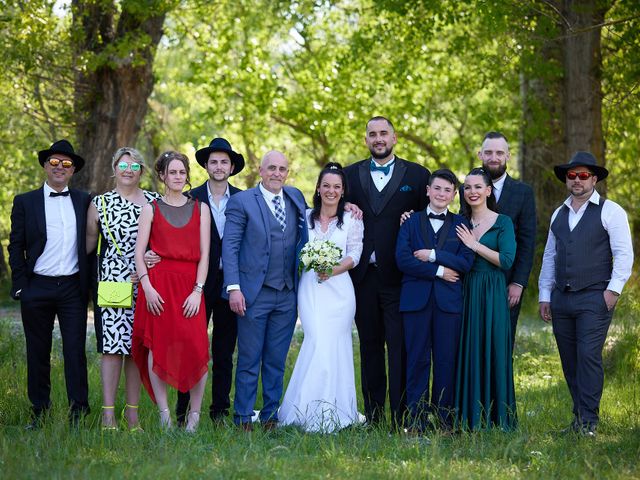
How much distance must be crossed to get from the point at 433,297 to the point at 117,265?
2625mm

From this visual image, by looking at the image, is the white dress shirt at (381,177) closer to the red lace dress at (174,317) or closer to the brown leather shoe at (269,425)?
the red lace dress at (174,317)

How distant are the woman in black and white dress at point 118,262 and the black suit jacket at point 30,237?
10 centimetres

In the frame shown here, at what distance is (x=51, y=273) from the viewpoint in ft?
25.3

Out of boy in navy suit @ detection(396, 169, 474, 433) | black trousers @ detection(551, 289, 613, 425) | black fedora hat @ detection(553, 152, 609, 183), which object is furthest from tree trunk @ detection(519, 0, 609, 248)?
black trousers @ detection(551, 289, 613, 425)

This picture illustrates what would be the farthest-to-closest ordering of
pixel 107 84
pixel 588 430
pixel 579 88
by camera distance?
1. pixel 107 84
2. pixel 579 88
3. pixel 588 430

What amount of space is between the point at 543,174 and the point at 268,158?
412 inches

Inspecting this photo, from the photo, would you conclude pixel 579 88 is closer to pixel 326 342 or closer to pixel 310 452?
pixel 326 342

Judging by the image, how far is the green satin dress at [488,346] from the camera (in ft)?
24.7

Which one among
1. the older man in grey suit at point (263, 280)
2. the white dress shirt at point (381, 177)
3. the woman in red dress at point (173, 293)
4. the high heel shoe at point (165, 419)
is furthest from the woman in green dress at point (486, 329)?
the high heel shoe at point (165, 419)

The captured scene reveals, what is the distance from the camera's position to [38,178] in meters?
23.6

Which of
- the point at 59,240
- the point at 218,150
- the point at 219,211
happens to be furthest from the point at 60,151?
the point at 219,211

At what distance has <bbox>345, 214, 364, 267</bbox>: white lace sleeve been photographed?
796 cm

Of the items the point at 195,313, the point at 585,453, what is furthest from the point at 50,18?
the point at 585,453

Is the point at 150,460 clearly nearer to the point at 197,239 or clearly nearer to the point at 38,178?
the point at 197,239
